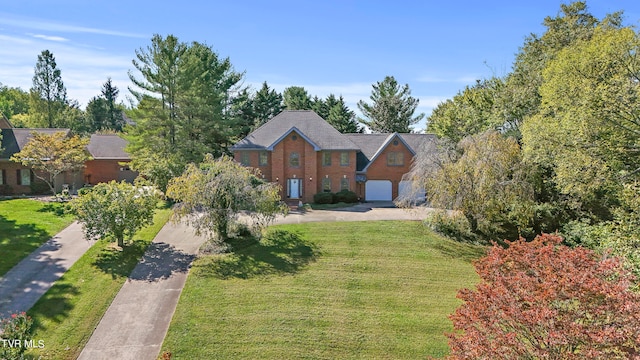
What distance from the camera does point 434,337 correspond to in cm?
1358

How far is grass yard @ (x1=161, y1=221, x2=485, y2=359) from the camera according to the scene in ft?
42.1

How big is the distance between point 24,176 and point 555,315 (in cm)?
4145

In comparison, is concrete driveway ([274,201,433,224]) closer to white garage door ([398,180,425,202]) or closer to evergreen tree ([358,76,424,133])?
white garage door ([398,180,425,202])

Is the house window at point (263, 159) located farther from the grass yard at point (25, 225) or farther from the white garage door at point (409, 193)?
the grass yard at point (25, 225)

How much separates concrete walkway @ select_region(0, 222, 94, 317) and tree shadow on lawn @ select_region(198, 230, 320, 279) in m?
6.35

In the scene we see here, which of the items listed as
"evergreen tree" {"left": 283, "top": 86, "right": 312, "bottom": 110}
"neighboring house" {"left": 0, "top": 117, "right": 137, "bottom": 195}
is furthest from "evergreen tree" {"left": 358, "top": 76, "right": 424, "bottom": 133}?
"neighboring house" {"left": 0, "top": 117, "right": 137, "bottom": 195}

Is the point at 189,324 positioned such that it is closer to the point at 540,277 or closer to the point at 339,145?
the point at 540,277

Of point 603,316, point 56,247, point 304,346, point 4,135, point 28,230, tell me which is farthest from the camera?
point 4,135

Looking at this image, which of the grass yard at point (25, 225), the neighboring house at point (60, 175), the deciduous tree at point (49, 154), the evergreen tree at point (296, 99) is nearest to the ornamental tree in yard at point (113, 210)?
the grass yard at point (25, 225)

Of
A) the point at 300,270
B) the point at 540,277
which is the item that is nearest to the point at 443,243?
the point at 300,270

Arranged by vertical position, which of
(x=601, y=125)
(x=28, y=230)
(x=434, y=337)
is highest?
(x=601, y=125)

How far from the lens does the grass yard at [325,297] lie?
12828 mm

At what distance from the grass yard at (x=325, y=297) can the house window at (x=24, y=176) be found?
84.1 ft

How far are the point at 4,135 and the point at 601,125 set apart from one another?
4664cm
